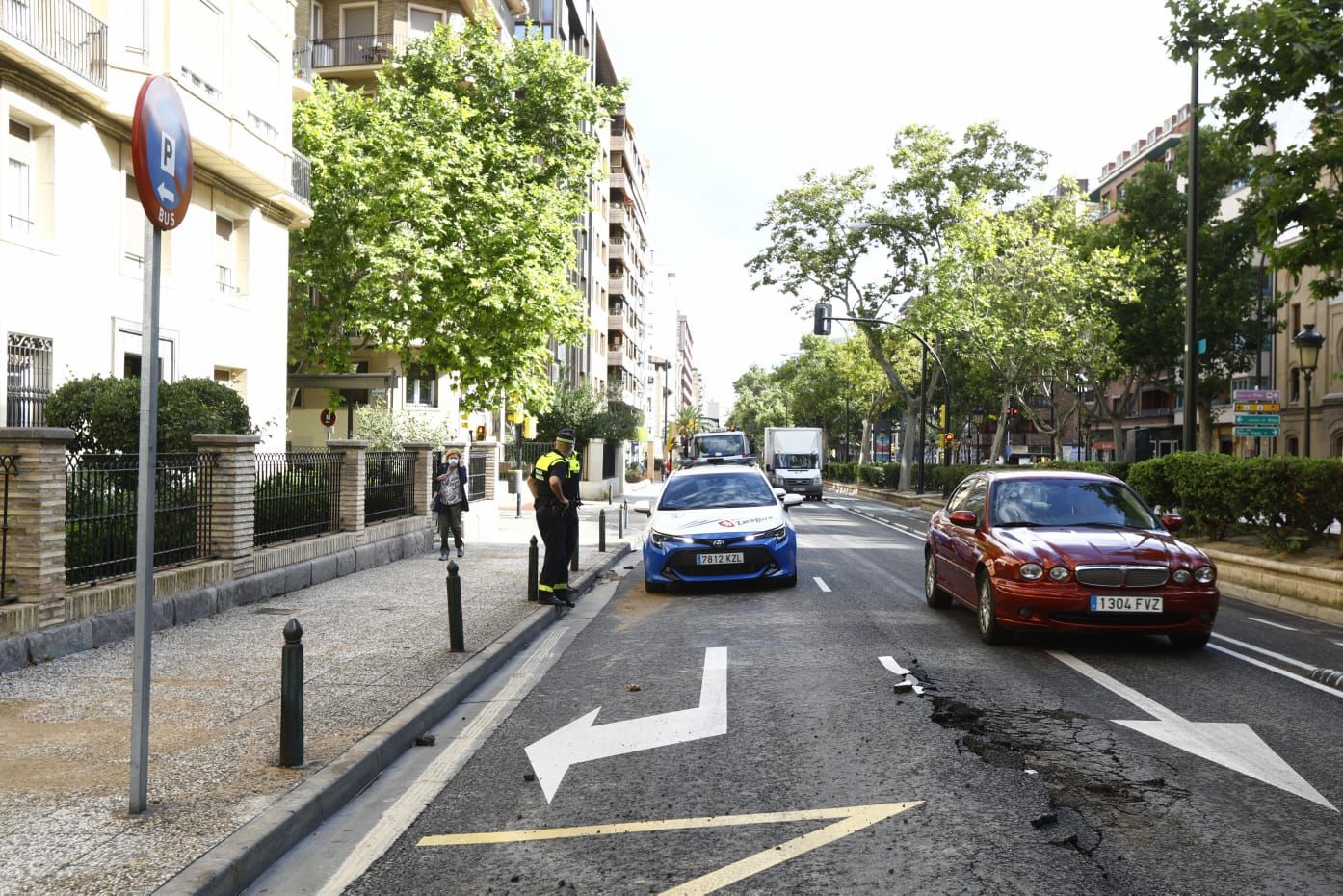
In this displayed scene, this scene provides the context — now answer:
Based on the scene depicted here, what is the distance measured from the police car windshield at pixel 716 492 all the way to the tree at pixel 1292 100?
650 cm

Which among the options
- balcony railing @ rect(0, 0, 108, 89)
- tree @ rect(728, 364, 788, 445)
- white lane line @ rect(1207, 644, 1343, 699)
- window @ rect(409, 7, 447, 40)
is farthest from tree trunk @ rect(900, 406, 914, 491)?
tree @ rect(728, 364, 788, 445)

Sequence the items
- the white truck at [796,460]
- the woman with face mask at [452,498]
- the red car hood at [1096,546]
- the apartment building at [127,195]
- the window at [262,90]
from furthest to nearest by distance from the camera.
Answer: the white truck at [796,460], the window at [262,90], the woman with face mask at [452,498], the apartment building at [127,195], the red car hood at [1096,546]

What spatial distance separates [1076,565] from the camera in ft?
28.1

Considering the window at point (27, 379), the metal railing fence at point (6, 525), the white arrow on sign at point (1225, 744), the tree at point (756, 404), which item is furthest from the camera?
the tree at point (756, 404)

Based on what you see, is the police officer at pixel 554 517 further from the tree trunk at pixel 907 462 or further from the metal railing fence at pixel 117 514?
the tree trunk at pixel 907 462

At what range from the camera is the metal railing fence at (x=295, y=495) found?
13.1m

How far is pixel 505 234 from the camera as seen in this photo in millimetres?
27359

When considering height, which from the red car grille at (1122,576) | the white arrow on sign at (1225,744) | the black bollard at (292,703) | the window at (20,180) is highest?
the window at (20,180)

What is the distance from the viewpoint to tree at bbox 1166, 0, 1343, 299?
1139 centimetres

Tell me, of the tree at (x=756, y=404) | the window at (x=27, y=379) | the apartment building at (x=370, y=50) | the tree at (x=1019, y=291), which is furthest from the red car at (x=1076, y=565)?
A: the tree at (x=756, y=404)

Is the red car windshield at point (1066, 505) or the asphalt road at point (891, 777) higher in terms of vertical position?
the red car windshield at point (1066, 505)

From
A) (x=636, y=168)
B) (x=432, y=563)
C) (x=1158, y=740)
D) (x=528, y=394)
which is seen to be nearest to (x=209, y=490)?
(x=432, y=563)

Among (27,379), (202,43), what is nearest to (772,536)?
(27,379)

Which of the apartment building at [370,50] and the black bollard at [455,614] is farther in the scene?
the apartment building at [370,50]
